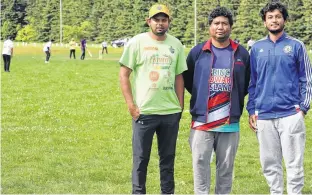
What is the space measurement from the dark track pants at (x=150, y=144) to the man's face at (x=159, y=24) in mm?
768

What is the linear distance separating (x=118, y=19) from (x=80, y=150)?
200ft

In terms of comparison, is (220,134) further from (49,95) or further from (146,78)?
(49,95)

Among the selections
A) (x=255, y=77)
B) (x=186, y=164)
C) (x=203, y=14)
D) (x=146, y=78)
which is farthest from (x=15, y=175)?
(x=203, y=14)

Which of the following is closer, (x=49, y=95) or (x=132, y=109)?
(x=132, y=109)

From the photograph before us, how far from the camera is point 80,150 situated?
9.49 metres

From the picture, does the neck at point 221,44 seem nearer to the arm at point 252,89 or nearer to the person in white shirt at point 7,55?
the arm at point 252,89

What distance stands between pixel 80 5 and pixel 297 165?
7025 centimetres

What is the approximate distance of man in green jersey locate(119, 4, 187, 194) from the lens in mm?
5652

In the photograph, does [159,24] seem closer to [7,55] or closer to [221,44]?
[221,44]

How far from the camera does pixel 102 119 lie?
1295 centimetres

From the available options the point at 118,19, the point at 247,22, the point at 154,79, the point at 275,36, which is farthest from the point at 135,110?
the point at 118,19

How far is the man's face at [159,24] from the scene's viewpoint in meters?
5.68

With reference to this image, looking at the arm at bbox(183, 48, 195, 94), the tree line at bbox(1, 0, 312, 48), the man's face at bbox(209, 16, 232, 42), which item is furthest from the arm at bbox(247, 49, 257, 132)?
the tree line at bbox(1, 0, 312, 48)

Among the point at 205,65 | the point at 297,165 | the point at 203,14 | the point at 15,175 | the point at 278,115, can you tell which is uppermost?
the point at 203,14
